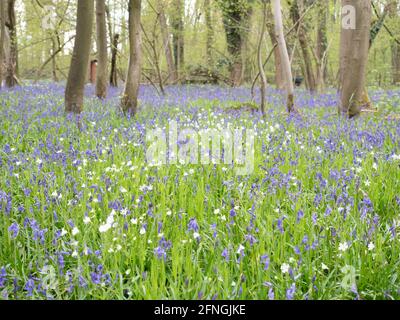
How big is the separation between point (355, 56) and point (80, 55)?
16.8 ft

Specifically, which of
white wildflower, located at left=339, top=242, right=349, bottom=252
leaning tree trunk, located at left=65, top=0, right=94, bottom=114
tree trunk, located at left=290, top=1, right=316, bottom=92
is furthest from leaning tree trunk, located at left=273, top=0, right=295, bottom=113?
tree trunk, located at left=290, top=1, right=316, bottom=92

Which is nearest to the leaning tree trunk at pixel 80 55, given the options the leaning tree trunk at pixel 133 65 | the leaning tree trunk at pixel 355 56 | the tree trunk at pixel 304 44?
the leaning tree trunk at pixel 133 65

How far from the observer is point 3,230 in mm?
3020

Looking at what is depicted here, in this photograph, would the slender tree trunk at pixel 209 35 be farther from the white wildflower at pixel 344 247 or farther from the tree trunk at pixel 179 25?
the white wildflower at pixel 344 247

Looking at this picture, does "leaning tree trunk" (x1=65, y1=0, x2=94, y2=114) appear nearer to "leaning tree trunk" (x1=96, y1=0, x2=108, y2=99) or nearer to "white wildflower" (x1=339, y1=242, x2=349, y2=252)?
"leaning tree trunk" (x1=96, y1=0, x2=108, y2=99)

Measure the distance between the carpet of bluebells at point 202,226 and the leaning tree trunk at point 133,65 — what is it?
3.08 meters

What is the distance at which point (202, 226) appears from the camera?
3039 millimetres

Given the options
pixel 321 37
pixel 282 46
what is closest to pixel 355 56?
pixel 282 46

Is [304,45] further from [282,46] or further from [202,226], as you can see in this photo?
[202,226]

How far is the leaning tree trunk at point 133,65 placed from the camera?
322 inches

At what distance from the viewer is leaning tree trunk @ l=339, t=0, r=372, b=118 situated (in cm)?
788

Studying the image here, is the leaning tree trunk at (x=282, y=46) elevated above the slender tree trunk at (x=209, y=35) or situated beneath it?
situated beneath

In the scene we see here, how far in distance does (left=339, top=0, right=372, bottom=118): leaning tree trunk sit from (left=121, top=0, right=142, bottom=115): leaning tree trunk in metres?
3.98
